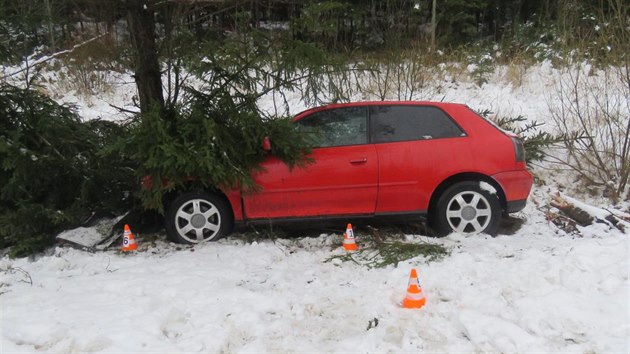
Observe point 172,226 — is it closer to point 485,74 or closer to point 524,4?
point 485,74

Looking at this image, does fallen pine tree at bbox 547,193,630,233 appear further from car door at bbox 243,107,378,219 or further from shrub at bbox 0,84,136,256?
shrub at bbox 0,84,136,256

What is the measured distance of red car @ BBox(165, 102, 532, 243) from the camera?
15.9ft

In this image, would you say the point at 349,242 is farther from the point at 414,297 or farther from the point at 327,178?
the point at 414,297

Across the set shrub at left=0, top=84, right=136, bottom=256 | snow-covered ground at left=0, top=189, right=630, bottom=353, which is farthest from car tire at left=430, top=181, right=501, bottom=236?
shrub at left=0, top=84, right=136, bottom=256

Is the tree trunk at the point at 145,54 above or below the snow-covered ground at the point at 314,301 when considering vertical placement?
above

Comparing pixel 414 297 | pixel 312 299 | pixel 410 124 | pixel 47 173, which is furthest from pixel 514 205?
pixel 47 173

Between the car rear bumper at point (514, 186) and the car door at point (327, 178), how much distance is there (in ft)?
4.32

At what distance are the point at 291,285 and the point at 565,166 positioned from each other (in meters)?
5.63

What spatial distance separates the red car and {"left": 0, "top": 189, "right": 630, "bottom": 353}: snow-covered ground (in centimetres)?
38

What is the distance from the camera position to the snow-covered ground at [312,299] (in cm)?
297

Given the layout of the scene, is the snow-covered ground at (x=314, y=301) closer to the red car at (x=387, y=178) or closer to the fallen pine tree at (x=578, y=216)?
the red car at (x=387, y=178)

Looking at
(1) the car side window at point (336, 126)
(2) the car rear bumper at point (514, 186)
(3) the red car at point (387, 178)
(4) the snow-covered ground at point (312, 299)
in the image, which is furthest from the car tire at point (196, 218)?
(2) the car rear bumper at point (514, 186)

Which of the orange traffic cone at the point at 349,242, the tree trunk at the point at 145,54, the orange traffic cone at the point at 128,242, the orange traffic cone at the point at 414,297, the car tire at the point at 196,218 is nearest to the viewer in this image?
the orange traffic cone at the point at 414,297

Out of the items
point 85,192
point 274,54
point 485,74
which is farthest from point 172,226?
point 485,74
